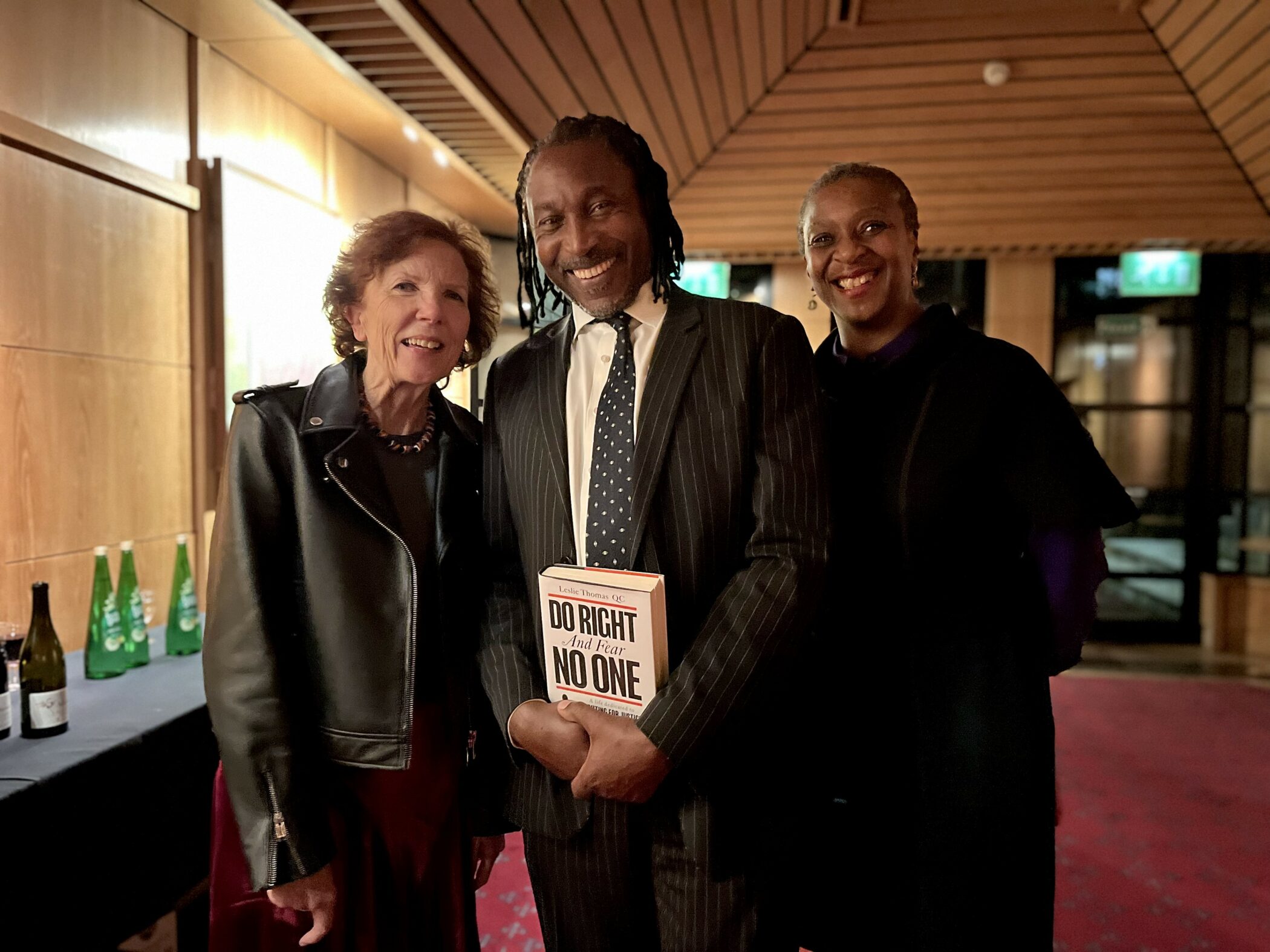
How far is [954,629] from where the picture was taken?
56.8 inches

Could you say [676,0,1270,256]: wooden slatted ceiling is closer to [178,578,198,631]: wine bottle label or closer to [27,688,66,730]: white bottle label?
[178,578,198,631]: wine bottle label

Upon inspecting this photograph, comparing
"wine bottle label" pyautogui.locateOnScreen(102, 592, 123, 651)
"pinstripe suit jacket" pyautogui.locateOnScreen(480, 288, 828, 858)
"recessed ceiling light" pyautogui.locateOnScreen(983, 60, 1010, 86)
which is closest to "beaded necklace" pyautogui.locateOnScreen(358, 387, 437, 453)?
"pinstripe suit jacket" pyautogui.locateOnScreen(480, 288, 828, 858)

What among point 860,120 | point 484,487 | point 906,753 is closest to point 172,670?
point 484,487

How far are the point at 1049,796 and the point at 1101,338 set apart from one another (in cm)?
680

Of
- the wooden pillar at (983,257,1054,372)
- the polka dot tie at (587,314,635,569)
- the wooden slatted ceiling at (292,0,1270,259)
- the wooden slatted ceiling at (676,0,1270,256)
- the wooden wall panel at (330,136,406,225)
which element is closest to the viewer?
the polka dot tie at (587,314,635,569)

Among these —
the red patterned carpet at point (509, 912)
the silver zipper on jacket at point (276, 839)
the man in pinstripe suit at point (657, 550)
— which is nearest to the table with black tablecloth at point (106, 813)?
the silver zipper on jacket at point (276, 839)

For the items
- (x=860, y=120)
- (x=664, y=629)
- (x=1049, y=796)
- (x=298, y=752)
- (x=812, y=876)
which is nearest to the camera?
(x=664, y=629)

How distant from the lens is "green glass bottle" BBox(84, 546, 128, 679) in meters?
2.48

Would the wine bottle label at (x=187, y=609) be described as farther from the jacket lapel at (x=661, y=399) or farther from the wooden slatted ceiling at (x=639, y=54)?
the wooden slatted ceiling at (x=639, y=54)

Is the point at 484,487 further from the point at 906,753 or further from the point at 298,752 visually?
the point at 906,753

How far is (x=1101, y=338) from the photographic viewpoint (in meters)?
7.14

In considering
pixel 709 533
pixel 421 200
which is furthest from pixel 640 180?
pixel 421 200

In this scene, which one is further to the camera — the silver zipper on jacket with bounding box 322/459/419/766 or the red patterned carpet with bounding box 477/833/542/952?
the red patterned carpet with bounding box 477/833/542/952

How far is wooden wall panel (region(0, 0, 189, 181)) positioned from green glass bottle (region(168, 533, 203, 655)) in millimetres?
1567
